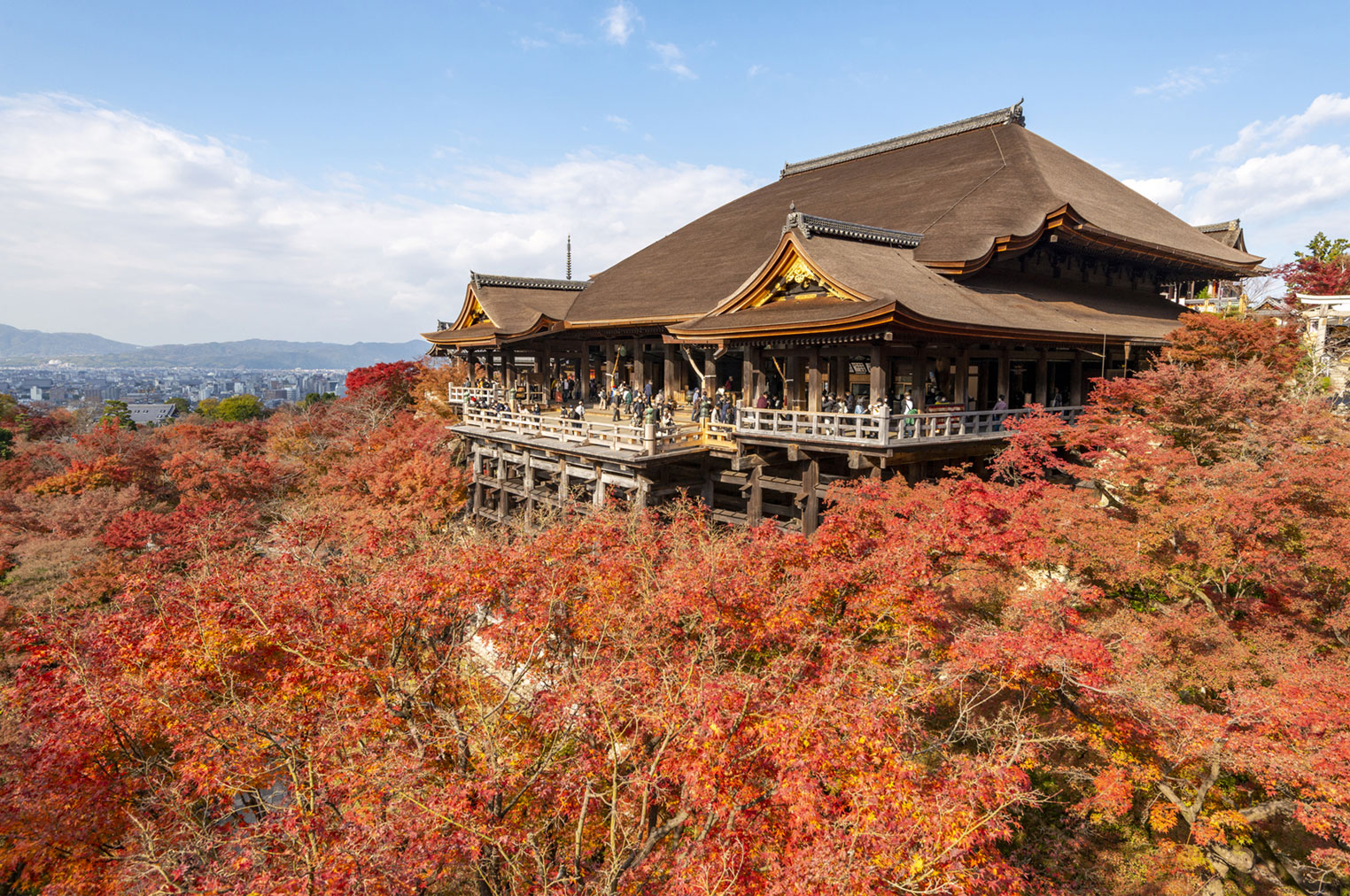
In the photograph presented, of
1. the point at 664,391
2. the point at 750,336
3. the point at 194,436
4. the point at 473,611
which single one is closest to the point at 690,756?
the point at 473,611

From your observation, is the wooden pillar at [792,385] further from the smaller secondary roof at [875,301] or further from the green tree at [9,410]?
the green tree at [9,410]

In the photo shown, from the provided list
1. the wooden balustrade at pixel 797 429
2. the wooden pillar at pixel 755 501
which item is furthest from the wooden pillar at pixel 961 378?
the wooden pillar at pixel 755 501

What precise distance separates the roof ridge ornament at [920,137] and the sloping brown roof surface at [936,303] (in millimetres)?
9874

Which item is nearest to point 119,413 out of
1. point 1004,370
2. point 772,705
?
point 1004,370

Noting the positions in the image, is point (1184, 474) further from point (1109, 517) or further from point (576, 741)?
point (576, 741)

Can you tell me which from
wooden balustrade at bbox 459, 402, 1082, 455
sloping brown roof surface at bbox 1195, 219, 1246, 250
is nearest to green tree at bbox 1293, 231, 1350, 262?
sloping brown roof surface at bbox 1195, 219, 1246, 250

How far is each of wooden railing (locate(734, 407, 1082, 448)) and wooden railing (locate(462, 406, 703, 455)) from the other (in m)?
1.95

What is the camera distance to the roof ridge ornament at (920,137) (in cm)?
2803

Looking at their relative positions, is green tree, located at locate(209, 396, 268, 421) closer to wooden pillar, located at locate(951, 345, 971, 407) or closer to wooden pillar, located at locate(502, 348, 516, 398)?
wooden pillar, located at locate(502, 348, 516, 398)

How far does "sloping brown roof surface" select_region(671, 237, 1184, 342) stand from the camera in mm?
14734

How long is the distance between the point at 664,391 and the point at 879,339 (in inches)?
427

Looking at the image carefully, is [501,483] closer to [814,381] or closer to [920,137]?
[814,381]

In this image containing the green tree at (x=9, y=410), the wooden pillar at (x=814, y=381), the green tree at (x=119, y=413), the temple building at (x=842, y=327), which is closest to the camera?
the temple building at (x=842, y=327)

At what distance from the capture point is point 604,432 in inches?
732
